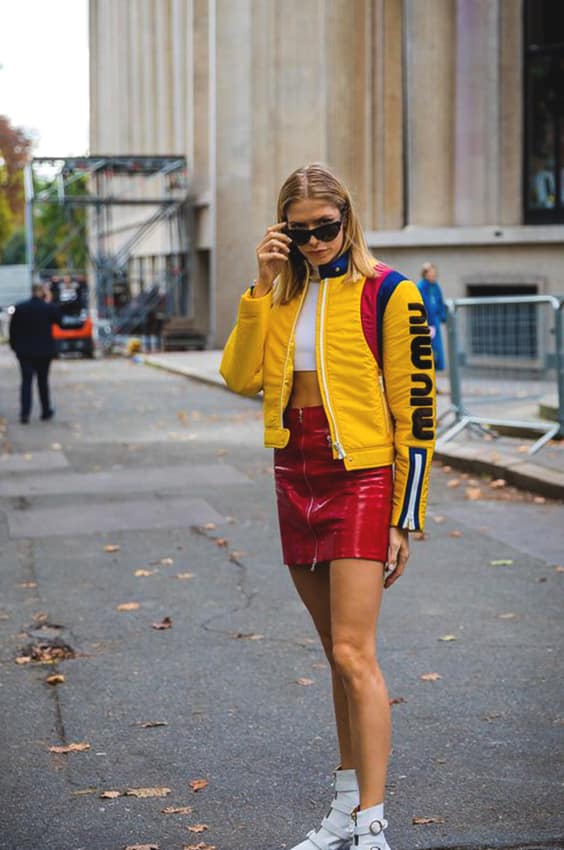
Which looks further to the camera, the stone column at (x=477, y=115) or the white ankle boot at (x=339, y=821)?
the stone column at (x=477, y=115)

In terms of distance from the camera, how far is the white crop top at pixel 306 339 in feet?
13.2

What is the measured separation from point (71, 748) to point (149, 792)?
63 cm

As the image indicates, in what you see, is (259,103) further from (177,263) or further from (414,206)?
(414,206)

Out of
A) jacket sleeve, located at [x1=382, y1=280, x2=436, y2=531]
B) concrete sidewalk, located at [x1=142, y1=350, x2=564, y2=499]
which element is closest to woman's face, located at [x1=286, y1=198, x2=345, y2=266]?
jacket sleeve, located at [x1=382, y1=280, x2=436, y2=531]

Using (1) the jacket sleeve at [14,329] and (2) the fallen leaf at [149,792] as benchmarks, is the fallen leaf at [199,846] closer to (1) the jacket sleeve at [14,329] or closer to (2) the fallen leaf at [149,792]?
(2) the fallen leaf at [149,792]

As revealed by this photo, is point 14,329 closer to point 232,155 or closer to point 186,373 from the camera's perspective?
point 186,373

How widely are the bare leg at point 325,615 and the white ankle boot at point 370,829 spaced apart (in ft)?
0.83

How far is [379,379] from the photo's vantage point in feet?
13.2

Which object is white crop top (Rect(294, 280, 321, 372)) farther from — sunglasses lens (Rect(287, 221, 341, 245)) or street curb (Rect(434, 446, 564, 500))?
street curb (Rect(434, 446, 564, 500))

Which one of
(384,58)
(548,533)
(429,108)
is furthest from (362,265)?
(384,58)

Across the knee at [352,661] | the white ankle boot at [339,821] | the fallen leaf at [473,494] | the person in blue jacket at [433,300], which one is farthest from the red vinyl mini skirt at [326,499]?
the person in blue jacket at [433,300]

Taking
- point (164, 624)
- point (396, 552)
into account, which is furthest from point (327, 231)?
point (164, 624)

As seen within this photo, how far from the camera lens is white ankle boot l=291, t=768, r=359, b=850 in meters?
4.11

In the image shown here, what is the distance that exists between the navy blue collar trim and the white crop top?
8cm
